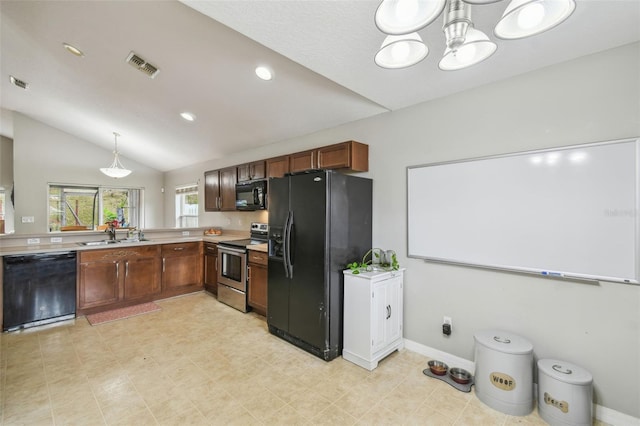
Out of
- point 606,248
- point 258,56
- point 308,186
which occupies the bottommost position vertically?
point 606,248

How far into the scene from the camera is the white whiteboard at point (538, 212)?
1844 millimetres

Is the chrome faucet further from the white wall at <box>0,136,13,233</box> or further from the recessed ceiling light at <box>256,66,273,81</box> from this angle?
the white wall at <box>0,136,13,233</box>

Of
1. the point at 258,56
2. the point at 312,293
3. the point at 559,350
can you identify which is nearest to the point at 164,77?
the point at 258,56

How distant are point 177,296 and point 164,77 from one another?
3326 mm

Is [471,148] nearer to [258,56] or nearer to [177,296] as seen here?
[258,56]

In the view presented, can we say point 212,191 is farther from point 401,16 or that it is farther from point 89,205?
point 401,16

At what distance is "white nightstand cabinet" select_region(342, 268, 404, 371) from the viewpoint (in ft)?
8.38

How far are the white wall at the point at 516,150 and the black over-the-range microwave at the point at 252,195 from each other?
186 cm

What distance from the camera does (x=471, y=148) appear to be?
99.5 inches

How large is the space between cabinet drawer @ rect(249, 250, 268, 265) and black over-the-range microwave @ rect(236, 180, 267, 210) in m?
0.84

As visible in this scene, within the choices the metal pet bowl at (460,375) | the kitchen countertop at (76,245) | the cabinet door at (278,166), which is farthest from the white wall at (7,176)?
the metal pet bowl at (460,375)

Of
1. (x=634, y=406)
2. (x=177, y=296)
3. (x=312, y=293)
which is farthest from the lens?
(x=177, y=296)

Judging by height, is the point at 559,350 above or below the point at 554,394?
above

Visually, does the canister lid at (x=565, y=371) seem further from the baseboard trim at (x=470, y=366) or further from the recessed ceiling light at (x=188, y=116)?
the recessed ceiling light at (x=188, y=116)
